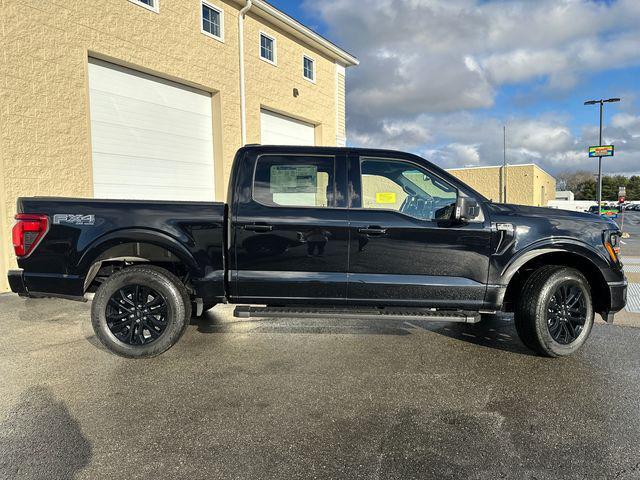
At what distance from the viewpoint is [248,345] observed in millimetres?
4629

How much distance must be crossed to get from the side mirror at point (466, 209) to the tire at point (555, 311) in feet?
3.16

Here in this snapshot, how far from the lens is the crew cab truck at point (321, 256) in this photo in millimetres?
4062

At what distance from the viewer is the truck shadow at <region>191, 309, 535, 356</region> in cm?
496

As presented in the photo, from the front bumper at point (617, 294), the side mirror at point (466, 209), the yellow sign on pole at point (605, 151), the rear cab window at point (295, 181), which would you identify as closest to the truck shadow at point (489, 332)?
the front bumper at point (617, 294)

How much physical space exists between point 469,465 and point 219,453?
1.48 meters

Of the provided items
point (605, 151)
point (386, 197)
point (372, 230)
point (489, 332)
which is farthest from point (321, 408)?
point (605, 151)

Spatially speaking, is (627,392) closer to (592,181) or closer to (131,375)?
(131,375)

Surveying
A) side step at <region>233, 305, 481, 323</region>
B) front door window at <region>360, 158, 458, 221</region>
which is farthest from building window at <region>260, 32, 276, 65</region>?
side step at <region>233, 305, 481, 323</region>

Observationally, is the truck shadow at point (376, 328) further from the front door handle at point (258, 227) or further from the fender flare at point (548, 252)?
the front door handle at point (258, 227)

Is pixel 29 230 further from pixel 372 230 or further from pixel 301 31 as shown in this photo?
pixel 301 31

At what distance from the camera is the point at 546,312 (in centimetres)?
407

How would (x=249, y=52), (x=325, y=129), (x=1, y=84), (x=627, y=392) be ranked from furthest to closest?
(x=325, y=129)
(x=249, y=52)
(x=1, y=84)
(x=627, y=392)

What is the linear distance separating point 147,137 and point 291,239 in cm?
746

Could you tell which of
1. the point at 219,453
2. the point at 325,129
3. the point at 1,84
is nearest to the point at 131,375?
the point at 219,453
